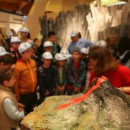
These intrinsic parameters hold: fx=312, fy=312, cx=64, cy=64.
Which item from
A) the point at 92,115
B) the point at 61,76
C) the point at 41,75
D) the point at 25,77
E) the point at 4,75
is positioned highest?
A: the point at 92,115

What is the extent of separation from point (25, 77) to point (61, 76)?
3.21ft

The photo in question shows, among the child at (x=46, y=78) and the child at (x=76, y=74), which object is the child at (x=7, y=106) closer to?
the child at (x=46, y=78)

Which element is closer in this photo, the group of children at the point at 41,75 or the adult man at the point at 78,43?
the group of children at the point at 41,75

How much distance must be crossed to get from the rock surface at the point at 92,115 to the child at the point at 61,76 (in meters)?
3.45

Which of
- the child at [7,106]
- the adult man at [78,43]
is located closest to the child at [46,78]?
the adult man at [78,43]

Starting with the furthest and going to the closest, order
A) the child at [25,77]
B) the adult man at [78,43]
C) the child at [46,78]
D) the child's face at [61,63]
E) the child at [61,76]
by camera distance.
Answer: the adult man at [78,43] < the child's face at [61,63] < the child at [61,76] < the child at [46,78] < the child at [25,77]

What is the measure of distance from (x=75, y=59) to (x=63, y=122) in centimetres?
381

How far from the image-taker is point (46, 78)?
5191 mm

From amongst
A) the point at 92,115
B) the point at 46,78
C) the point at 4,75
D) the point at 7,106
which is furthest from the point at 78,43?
the point at 92,115

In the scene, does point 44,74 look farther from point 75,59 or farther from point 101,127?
point 101,127

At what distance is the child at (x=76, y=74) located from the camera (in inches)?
213

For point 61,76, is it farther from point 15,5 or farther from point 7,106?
point 15,5

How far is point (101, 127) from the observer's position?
1646 mm

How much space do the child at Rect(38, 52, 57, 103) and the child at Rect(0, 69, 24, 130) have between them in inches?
74.5
